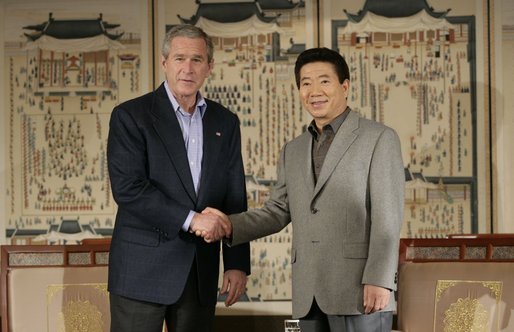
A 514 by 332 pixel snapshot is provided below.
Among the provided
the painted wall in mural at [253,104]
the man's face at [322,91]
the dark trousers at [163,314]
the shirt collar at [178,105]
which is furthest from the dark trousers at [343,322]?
the painted wall in mural at [253,104]

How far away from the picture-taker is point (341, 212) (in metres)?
2.65

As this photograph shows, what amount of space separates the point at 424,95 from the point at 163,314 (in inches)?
89.2

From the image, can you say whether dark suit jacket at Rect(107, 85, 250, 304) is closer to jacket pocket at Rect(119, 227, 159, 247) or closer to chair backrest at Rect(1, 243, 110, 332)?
jacket pocket at Rect(119, 227, 159, 247)

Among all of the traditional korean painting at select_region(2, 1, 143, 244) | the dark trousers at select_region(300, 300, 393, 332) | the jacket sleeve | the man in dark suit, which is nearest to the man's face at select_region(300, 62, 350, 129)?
the jacket sleeve

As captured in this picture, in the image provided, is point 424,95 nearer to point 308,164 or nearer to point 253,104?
point 253,104

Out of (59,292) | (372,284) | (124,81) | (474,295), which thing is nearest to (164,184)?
(372,284)

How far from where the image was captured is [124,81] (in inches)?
181

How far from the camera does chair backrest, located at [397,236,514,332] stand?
344cm

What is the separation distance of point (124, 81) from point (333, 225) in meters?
2.28

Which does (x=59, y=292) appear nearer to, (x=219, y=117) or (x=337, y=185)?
(x=219, y=117)

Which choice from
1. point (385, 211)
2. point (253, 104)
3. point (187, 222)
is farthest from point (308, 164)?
point (253, 104)

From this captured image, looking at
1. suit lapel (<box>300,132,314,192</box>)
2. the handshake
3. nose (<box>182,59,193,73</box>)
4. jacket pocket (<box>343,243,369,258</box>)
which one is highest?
nose (<box>182,59,193,73</box>)

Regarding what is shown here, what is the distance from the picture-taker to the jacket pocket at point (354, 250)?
2.63m

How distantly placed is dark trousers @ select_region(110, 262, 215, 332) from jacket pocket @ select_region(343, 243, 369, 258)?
1.73 feet
